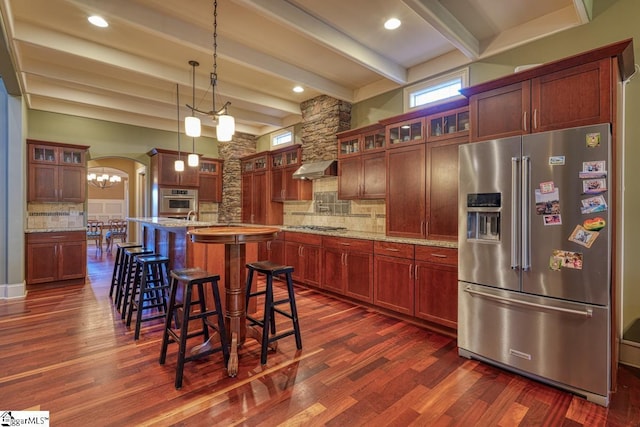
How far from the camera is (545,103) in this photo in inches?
95.3

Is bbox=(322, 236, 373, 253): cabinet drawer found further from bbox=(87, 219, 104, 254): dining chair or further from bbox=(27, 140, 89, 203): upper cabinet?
bbox=(87, 219, 104, 254): dining chair

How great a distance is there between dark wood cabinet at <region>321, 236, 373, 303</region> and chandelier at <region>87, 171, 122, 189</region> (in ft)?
31.0

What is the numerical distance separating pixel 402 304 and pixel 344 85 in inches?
136

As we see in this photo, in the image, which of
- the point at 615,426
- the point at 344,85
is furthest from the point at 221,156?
the point at 615,426

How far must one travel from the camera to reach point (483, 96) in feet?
9.09

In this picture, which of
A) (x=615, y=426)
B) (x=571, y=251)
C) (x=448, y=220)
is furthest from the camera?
(x=448, y=220)

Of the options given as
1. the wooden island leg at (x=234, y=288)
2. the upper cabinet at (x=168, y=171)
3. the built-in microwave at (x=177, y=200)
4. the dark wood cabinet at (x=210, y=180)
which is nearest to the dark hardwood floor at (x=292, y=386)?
the wooden island leg at (x=234, y=288)

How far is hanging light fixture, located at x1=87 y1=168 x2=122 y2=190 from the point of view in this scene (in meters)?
10.5

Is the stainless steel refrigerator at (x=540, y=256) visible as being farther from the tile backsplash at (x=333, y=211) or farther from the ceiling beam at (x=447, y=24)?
the tile backsplash at (x=333, y=211)

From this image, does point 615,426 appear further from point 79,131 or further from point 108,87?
point 79,131

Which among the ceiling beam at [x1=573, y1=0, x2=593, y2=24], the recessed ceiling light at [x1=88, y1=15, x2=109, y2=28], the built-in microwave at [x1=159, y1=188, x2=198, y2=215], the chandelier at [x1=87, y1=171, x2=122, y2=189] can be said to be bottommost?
the built-in microwave at [x1=159, y1=188, x2=198, y2=215]

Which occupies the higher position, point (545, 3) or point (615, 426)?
point (545, 3)

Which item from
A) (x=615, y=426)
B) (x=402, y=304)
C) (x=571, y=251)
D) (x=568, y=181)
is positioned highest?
(x=568, y=181)

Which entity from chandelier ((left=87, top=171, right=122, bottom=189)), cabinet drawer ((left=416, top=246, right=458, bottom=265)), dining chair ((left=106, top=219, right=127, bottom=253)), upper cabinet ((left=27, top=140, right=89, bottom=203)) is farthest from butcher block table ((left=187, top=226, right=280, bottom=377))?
chandelier ((left=87, top=171, right=122, bottom=189))
